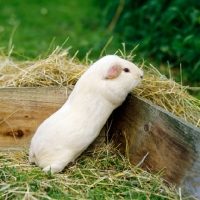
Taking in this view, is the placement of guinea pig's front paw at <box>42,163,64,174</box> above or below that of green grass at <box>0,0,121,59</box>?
above

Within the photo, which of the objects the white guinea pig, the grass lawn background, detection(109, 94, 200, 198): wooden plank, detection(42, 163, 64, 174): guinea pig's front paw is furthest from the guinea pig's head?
the grass lawn background

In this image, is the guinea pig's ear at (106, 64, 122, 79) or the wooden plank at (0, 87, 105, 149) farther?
the wooden plank at (0, 87, 105, 149)

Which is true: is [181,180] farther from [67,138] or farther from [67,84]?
[67,84]

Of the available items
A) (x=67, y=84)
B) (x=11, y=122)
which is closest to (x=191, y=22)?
(x=67, y=84)

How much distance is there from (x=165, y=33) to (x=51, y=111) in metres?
2.60

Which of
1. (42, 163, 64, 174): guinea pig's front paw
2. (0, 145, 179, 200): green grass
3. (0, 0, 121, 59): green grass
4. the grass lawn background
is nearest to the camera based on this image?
(0, 145, 179, 200): green grass

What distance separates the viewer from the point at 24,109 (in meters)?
3.65

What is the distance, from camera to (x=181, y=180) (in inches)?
122

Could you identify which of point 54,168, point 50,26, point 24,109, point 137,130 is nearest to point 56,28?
point 50,26

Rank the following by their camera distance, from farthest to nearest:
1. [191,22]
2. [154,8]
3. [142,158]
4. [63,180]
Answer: [154,8]
[191,22]
[142,158]
[63,180]

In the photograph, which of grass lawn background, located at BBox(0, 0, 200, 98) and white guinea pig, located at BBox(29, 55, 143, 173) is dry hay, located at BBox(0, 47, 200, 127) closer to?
white guinea pig, located at BBox(29, 55, 143, 173)

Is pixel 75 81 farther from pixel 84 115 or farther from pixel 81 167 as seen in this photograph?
pixel 81 167

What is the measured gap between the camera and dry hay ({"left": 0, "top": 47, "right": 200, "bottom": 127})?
3623 millimetres

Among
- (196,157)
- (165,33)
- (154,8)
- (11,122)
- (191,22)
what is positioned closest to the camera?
(196,157)
